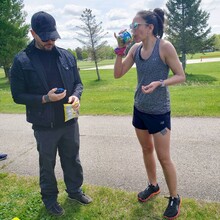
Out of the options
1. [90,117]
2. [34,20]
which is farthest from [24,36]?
[34,20]

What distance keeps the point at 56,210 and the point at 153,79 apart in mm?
1925

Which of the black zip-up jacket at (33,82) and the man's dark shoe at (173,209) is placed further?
the man's dark shoe at (173,209)

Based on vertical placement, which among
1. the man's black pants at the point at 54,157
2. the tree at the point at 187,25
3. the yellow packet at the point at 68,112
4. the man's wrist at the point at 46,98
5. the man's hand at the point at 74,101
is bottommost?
the man's black pants at the point at 54,157

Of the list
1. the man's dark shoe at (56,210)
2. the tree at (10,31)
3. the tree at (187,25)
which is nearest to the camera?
the man's dark shoe at (56,210)

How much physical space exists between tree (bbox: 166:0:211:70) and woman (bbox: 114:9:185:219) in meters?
27.9

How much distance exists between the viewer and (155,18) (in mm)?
2615

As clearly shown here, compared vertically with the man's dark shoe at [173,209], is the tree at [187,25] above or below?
above

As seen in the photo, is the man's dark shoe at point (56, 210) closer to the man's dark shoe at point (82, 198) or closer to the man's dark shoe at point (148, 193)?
the man's dark shoe at point (82, 198)

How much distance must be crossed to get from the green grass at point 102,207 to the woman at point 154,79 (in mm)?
205

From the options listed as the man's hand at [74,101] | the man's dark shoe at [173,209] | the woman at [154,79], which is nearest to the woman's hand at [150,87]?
the woman at [154,79]

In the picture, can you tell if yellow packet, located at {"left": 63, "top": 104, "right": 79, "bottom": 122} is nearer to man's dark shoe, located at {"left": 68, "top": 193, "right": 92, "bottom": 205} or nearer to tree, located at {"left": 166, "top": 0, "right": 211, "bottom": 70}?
man's dark shoe, located at {"left": 68, "top": 193, "right": 92, "bottom": 205}

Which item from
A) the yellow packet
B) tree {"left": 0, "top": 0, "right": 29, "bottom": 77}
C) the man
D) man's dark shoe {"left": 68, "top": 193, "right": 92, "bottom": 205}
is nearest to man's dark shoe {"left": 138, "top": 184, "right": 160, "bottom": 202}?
man's dark shoe {"left": 68, "top": 193, "right": 92, "bottom": 205}

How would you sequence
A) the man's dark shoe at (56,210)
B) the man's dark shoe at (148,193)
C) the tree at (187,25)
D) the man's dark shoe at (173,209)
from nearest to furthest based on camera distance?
the man's dark shoe at (173,209) < the man's dark shoe at (56,210) < the man's dark shoe at (148,193) < the tree at (187,25)

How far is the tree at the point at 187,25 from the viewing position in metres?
29.0
